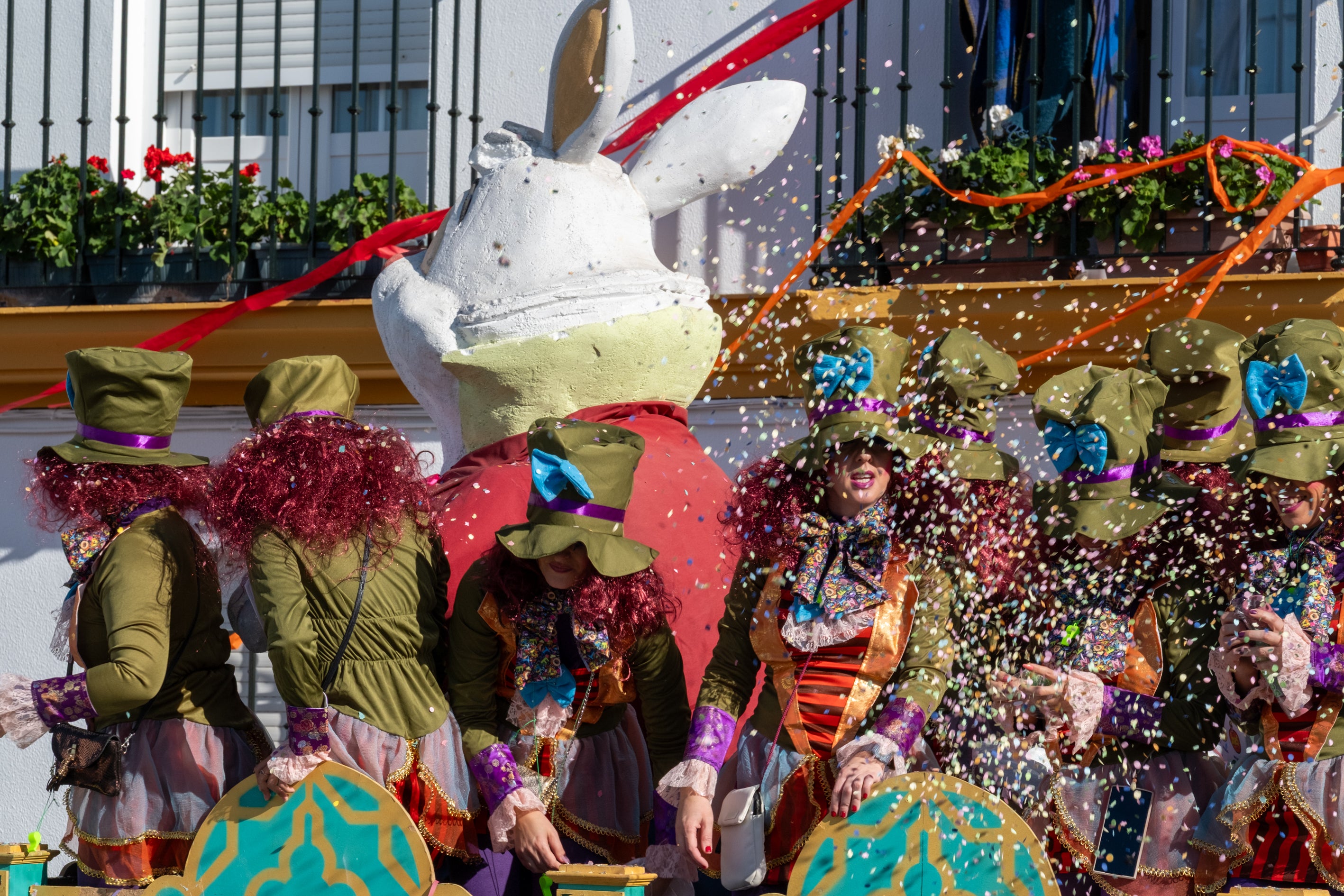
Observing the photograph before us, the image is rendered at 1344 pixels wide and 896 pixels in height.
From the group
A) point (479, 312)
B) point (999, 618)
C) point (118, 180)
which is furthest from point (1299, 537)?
point (118, 180)

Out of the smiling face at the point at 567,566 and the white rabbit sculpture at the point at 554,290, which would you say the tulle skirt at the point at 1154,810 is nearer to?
the smiling face at the point at 567,566

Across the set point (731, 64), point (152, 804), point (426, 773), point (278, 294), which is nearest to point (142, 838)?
point (152, 804)

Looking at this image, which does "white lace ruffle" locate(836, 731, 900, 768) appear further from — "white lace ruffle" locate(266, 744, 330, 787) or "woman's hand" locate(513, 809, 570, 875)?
"white lace ruffle" locate(266, 744, 330, 787)

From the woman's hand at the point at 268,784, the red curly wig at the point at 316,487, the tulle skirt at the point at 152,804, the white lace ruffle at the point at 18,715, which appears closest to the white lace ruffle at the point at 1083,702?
the red curly wig at the point at 316,487

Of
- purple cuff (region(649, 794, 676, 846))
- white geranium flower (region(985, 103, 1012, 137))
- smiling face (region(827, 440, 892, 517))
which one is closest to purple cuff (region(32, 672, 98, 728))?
purple cuff (region(649, 794, 676, 846))

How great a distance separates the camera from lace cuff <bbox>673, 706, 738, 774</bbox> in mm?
3188

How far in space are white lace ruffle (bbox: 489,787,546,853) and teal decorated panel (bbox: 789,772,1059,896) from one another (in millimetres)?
523

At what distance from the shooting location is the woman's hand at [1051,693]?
3.12 meters

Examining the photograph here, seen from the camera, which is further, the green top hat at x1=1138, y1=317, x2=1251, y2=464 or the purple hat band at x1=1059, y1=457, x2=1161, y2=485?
the green top hat at x1=1138, y1=317, x2=1251, y2=464

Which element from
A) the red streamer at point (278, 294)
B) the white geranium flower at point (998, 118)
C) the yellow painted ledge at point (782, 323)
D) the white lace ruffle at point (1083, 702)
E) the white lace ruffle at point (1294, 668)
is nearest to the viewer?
the white lace ruffle at point (1294, 668)

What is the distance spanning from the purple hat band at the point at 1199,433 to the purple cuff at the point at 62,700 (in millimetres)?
2261

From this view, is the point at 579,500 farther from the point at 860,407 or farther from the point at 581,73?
the point at 581,73

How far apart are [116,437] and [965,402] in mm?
1747

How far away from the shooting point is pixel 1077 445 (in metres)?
3.32
